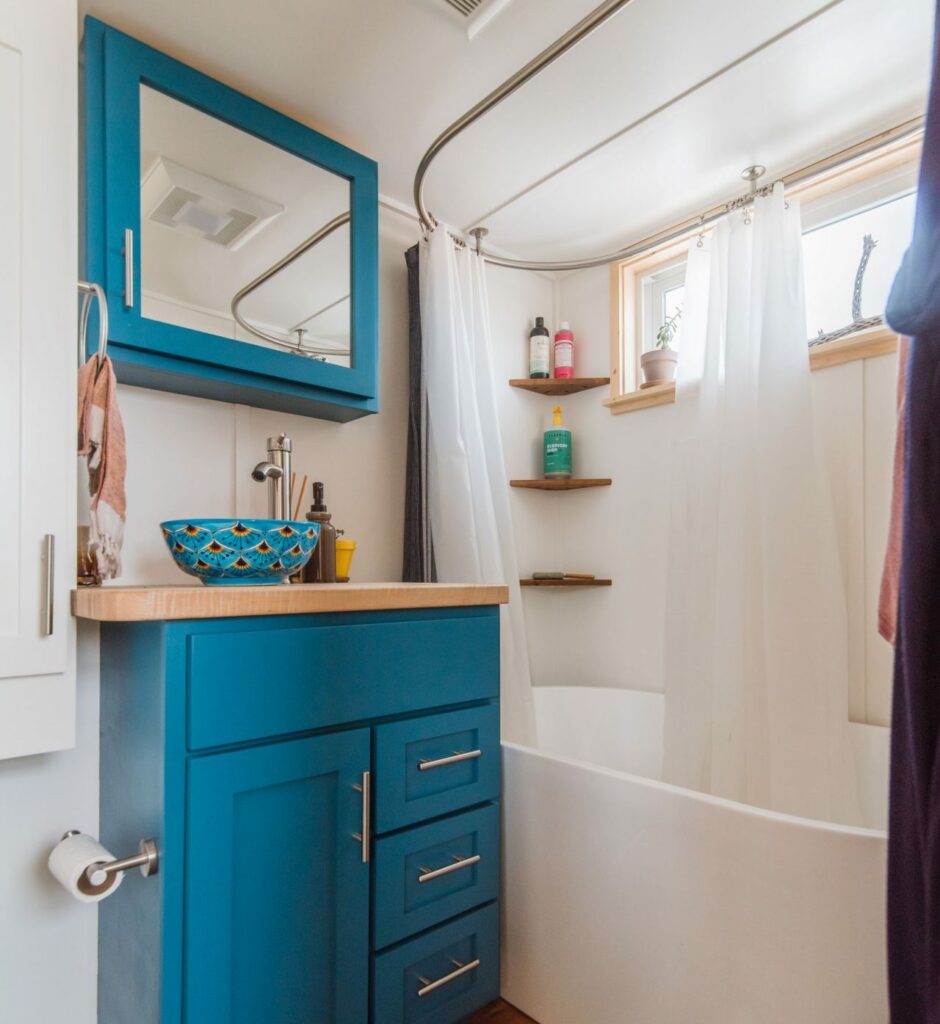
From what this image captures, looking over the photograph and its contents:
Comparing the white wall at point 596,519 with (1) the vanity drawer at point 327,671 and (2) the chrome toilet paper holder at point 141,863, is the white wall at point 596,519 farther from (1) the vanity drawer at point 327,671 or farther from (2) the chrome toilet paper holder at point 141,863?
(2) the chrome toilet paper holder at point 141,863

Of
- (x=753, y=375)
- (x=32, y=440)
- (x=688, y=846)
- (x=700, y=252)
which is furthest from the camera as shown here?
(x=700, y=252)

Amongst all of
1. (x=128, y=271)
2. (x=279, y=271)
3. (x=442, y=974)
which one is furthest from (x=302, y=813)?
(x=279, y=271)

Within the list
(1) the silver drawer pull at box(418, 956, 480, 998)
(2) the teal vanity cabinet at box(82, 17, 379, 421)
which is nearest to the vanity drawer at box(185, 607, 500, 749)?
(1) the silver drawer pull at box(418, 956, 480, 998)

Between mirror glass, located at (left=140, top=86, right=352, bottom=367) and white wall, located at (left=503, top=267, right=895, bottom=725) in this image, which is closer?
mirror glass, located at (left=140, top=86, right=352, bottom=367)

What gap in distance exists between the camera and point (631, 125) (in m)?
1.59

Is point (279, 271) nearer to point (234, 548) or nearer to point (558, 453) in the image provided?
point (234, 548)

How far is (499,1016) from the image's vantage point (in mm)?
1352

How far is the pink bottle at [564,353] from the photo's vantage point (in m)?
2.25

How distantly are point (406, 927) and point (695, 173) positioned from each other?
1966 millimetres

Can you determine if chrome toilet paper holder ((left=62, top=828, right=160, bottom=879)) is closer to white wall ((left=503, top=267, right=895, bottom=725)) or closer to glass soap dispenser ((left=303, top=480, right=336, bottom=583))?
glass soap dispenser ((left=303, top=480, right=336, bottom=583))

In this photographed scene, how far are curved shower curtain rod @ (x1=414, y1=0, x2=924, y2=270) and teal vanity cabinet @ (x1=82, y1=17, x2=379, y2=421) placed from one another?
273 millimetres

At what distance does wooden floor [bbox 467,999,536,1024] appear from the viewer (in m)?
1.34

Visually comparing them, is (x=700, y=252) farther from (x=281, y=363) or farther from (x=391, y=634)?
(x=391, y=634)

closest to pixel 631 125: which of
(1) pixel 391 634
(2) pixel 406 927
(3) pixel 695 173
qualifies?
(3) pixel 695 173
